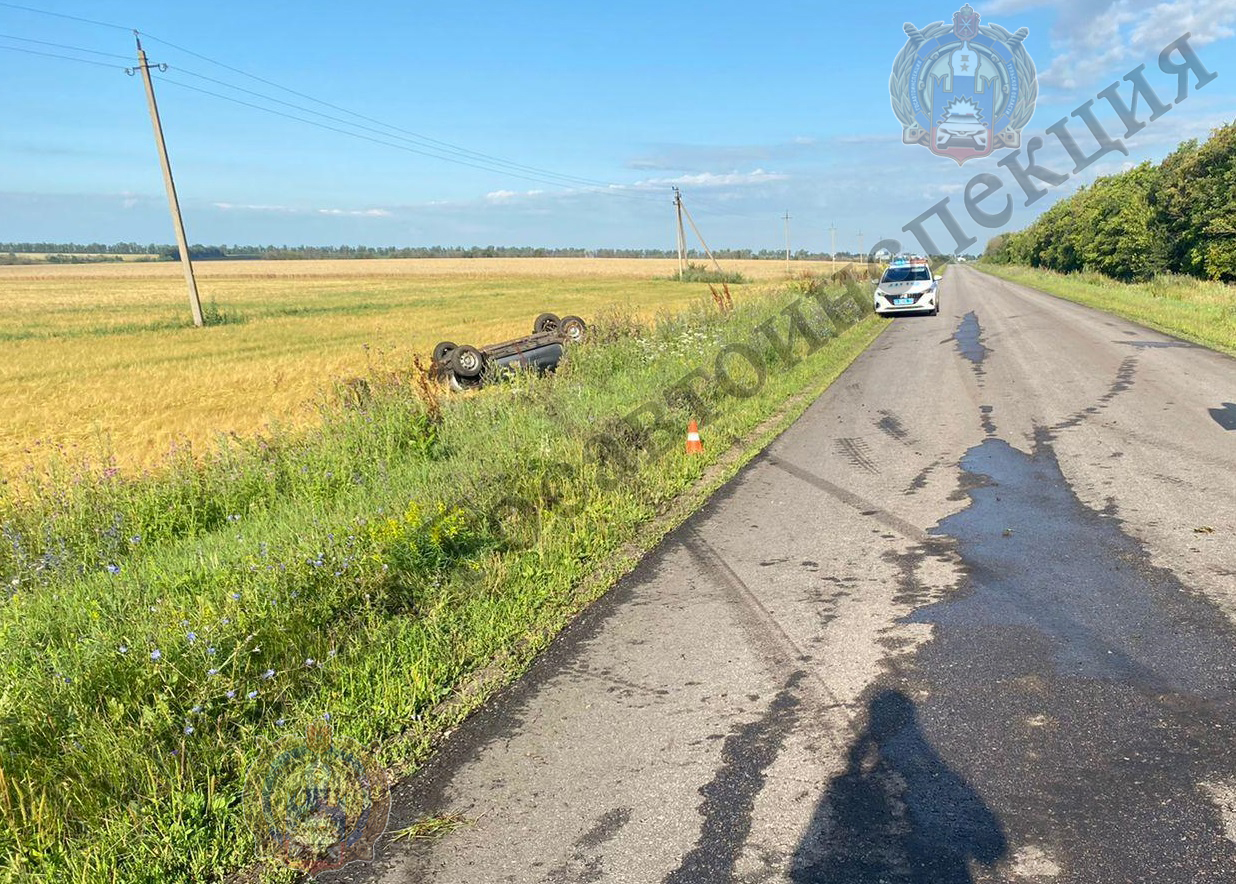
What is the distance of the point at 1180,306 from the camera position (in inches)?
860

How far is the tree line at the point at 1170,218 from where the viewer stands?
91.2 ft

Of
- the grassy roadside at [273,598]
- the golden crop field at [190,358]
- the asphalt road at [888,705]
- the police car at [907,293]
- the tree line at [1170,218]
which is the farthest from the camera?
the tree line at [1170,218]

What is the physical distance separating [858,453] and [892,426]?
1519 millimetres

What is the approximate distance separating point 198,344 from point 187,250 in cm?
574

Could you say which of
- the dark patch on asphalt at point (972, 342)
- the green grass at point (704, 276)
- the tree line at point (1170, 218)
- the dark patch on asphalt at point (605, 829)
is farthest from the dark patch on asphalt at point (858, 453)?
the green grass at point (704, 276)

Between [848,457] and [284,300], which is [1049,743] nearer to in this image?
[848,457]

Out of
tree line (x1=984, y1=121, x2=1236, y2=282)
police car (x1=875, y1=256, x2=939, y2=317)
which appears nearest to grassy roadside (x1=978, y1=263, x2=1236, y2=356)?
tree line (x1=984, y1=121, x2=1236, y2=282)

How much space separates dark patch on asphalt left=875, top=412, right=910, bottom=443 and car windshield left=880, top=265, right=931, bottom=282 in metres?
16.3

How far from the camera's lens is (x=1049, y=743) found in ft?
10.3

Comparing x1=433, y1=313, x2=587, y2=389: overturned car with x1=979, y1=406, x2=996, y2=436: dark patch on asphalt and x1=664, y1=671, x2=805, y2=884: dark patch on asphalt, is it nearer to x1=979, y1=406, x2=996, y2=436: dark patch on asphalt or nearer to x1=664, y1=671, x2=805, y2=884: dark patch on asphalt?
x1=979, y1=406, x2=996, y2=436: dark patch on asphalt

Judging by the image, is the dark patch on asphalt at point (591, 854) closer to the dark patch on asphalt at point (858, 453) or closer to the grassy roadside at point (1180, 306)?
the dark patch on asphalt at point (858, 453)

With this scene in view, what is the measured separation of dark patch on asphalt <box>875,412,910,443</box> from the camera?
29.8 feet

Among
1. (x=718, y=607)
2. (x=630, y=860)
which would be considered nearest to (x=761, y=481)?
(x=718, y=607)

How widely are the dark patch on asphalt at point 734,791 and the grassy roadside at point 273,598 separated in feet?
4.37
